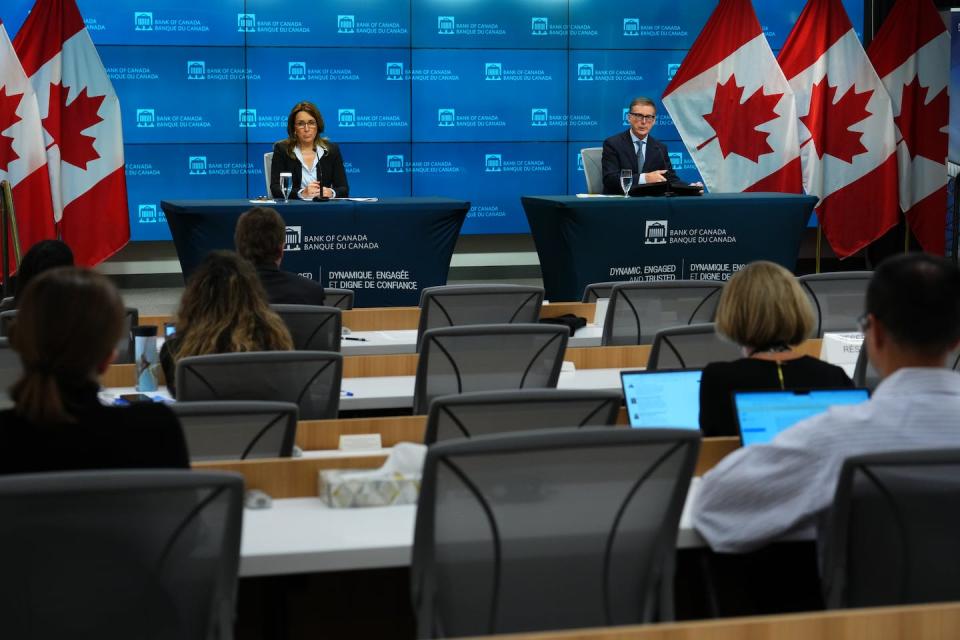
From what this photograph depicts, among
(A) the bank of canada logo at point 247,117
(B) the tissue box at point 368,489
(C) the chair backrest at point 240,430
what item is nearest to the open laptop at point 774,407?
(B) the tissue box at point 368,489

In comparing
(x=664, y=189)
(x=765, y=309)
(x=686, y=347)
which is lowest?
(x=686, y=347)

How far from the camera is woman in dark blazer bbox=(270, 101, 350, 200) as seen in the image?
8.60 metres

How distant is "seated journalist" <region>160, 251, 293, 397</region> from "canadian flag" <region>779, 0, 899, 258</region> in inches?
277

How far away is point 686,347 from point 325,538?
2.06 metres

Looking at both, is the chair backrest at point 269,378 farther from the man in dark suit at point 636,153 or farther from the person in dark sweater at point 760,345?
the man in dark suit at point 636,153

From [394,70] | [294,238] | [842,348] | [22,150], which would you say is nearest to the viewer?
[842,348]

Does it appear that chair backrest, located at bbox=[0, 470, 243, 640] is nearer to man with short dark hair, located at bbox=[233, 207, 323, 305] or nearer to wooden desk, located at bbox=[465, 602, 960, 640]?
wooden desk, located at bbox=[465, 602, 960, 640]

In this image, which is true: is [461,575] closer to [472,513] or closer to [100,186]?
[472,513]

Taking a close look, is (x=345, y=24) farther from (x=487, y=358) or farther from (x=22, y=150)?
(x=487, y=358)

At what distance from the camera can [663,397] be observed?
11.2ft

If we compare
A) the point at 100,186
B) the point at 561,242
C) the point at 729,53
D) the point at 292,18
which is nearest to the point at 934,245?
the point at 729,53

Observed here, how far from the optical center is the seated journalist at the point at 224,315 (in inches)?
152

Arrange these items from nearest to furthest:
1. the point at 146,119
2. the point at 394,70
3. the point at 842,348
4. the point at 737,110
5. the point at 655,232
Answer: the point at 842,348, the point at 655,232, the point at 737,110, the point at 146,119, the point at 394,70

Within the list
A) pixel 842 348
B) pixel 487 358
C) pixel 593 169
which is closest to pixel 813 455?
pixel 487 358
